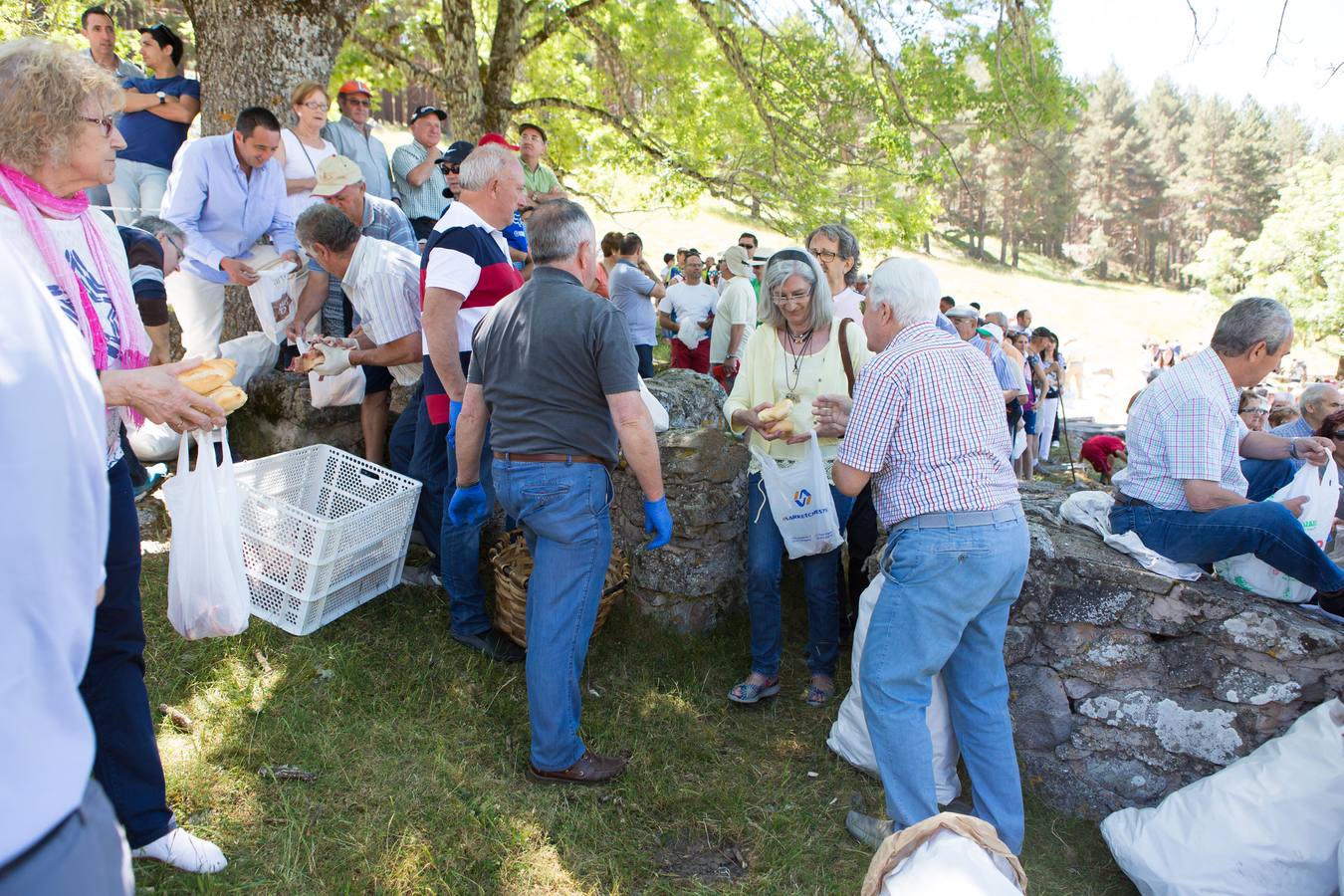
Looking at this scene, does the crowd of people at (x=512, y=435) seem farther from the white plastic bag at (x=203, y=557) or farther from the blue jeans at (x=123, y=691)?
the white plastic bag at (x=203, y=557)

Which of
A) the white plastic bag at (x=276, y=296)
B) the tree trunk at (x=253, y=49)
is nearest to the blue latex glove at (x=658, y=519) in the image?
the white plastic bag at (x=276, y=296)

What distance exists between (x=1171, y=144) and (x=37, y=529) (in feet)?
224

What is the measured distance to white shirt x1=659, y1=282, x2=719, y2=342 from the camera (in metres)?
9.34

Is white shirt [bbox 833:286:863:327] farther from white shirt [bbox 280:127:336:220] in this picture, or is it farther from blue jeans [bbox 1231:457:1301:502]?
white shirt [bbox 280:127:336:220]

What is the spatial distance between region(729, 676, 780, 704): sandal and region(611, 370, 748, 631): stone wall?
0.41 m

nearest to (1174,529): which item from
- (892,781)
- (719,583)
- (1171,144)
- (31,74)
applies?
(892,781)

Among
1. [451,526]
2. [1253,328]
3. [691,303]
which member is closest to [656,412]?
[451,526]

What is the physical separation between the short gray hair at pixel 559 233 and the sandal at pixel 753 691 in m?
1.91

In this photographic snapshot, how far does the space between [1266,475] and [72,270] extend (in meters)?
4.60

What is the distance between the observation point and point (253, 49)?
16.8ft

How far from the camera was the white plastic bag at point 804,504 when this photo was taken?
11.1 feet

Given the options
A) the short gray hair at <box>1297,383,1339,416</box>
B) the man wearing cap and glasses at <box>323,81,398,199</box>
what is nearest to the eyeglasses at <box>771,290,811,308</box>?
the short gray hair at <box>1297,383,1339,416</box>

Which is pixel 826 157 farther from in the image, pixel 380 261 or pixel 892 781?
pixel 892 781

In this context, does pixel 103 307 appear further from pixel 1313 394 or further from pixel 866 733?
pixel 1313 394
